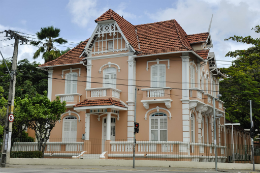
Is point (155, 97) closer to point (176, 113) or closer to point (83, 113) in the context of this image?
point (176, 113)

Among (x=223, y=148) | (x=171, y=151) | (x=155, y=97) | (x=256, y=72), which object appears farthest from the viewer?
(x=256, y=72)

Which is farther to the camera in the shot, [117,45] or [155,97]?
[117,45]

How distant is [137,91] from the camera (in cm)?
2680

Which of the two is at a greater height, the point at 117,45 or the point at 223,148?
the point at 117,45

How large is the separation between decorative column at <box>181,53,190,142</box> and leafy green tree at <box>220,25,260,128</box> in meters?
7.05

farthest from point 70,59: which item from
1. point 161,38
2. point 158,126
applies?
point 158,126

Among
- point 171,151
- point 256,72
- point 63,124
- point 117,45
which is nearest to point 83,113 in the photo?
point 63,124

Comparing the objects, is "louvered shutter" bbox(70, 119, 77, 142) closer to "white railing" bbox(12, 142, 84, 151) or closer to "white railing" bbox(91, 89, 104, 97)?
"white railing" bbox(12, 142, 84, 151)

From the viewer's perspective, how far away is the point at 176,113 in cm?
2527

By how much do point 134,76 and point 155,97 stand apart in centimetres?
271

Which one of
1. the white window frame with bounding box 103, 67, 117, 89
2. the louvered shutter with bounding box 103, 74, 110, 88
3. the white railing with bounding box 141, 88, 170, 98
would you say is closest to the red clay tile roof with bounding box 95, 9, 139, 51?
the white window frame with bounding box 103, 67, 117, 89

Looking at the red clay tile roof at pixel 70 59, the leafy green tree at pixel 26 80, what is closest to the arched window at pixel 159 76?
the red clay tile roof at pixel 70 59

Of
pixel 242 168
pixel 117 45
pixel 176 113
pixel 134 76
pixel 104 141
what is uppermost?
pixel 117 45

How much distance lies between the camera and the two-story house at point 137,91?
2505cm
